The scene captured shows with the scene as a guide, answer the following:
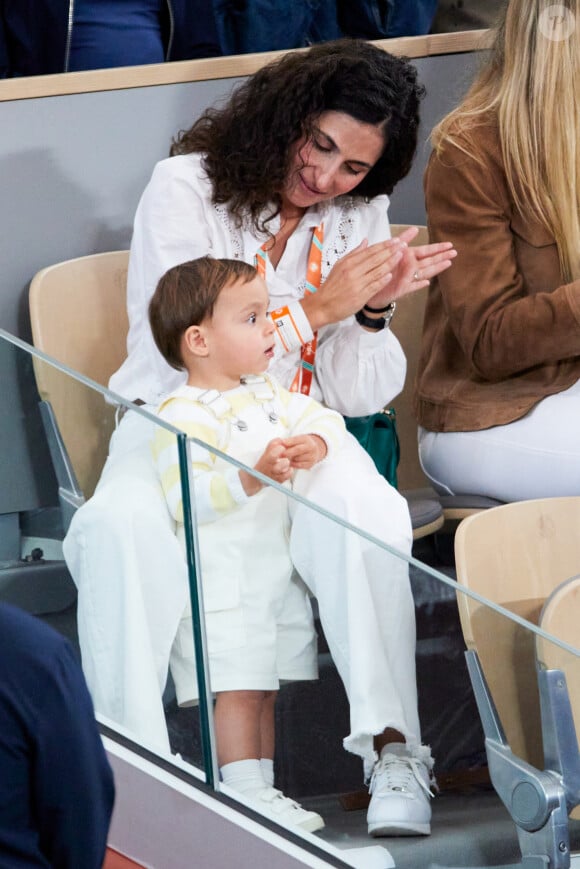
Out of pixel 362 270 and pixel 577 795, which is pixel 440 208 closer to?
pixel 362 270

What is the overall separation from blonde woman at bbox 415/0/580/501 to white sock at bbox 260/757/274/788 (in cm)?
83

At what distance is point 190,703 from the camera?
4.66 ft

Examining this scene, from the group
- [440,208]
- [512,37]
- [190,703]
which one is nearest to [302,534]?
[190,703]

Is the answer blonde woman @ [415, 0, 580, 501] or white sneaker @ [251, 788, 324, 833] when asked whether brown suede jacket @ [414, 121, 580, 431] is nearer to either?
blonde woman @ [415, 0, 580, 501]

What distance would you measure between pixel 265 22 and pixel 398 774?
1.78 m

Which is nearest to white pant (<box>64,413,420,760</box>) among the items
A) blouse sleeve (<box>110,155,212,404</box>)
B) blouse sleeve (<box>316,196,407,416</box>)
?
blouse sleeve (<box>110,155,212,404</box>)

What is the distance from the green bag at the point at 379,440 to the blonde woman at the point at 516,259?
0.08 meters

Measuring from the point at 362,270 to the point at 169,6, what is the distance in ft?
2.94

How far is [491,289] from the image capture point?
2145mm

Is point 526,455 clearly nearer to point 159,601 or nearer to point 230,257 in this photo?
point 230,257

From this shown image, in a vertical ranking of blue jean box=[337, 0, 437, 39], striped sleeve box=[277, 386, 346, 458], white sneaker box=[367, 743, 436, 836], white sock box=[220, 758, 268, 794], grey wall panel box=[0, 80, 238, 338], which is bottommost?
white sneaker box=[367, 743, 436, 836]

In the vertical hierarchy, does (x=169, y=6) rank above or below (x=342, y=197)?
above

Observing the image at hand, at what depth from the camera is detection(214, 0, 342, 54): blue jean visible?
8.98ft

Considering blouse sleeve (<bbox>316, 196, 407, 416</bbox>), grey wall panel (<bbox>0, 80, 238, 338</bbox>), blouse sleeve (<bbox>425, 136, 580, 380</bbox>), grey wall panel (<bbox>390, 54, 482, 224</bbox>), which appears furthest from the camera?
grey wall panel (<bbox>390, 54, 482, 224</bbox>)
